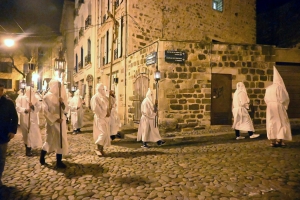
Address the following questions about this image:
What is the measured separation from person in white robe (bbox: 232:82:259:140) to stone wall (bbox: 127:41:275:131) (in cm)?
192

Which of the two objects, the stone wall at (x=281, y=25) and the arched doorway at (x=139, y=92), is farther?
the stone wall at (x=281, y=25)

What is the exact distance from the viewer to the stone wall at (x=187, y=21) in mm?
12781

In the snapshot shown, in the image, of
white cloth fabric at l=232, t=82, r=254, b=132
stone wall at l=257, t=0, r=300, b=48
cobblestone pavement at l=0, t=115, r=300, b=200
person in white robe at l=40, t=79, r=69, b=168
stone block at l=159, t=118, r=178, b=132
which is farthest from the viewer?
stone wall at l=257, t=0, r=300, b=48

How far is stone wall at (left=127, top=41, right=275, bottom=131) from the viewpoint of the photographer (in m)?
9.97

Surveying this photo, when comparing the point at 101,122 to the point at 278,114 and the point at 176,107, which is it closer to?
the point at 176,107

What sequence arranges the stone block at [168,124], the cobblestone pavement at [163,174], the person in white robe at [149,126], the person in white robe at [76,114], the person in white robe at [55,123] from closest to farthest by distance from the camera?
the cobblestone pavement at [163,174], the person in white robe at [55,123], the person in white robe at [149,126], the stone block at [168,124], the person in white robe at [76,114]

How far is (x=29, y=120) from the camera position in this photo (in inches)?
271

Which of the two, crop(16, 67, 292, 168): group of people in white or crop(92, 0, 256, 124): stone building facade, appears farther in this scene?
crop(92, 0, 256, 124): stone building facade

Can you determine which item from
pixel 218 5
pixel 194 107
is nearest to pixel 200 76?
pixel 194 107

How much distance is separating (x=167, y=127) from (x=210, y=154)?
3.50 m

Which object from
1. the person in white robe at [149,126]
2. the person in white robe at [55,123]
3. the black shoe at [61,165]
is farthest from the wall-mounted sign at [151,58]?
the black shoe at [61,165]

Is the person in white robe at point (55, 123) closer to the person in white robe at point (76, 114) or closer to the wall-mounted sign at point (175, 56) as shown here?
the wall-mounted sign at point (175, 56)

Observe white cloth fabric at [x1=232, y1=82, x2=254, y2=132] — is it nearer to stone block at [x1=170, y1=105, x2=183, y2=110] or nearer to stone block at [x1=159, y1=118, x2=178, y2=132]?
stone block at [x1=170, y1=105, x2=183, y2=110]

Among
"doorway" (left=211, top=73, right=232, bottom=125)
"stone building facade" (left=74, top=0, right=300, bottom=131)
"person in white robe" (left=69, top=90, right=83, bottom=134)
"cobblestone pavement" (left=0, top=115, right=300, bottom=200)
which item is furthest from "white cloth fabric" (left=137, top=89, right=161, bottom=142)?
"person in white robe" (left=69, top=90, right=83, bottom=134)
